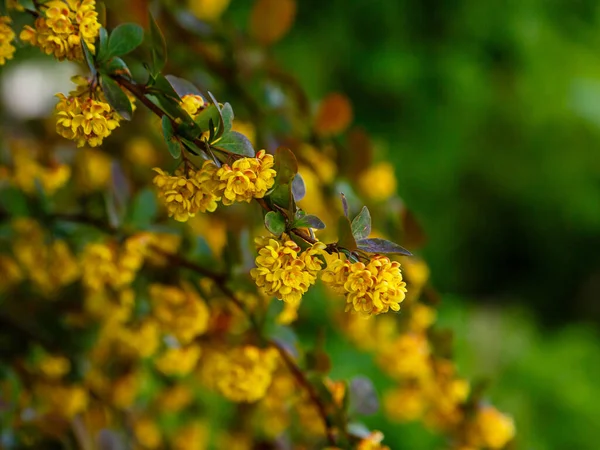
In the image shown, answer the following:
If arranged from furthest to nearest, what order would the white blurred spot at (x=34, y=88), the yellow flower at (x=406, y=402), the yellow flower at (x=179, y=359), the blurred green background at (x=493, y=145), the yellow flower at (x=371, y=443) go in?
1. the white blurred spot at (x=34, y=88)
2. the blurred green background at (x=493, y=145)
3. the yellow flower at (x=406, y=402)
4. the yellow flower at (x=179, y=359)
5. the yellow flower at (x=371, y=443)

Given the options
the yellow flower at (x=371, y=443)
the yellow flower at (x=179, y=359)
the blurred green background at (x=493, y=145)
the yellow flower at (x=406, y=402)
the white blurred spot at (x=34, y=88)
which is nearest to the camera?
the yellow flower at (x=371, y=443)

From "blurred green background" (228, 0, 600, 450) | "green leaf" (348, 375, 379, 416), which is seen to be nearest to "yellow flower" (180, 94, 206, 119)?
"green leaf" (348, 375, 379, 416)

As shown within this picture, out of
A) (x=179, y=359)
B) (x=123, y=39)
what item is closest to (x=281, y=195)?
(x=123, y=39)

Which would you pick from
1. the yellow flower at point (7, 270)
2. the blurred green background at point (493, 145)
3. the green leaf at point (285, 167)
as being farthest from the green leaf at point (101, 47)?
the blurred green background at point (493, 145)

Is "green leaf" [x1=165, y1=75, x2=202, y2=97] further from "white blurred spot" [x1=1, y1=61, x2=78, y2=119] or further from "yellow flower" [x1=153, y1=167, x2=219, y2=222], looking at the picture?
"white blurred spot" [x1=1, y1=61, x2=78, y2=119]

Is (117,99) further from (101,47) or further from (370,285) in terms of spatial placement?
(370,285)

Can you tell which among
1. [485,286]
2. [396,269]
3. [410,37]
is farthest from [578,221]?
[396,269]

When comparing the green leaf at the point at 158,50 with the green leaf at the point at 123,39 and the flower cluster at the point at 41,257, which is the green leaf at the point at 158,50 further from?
the flower cluster at the point at 41,257
